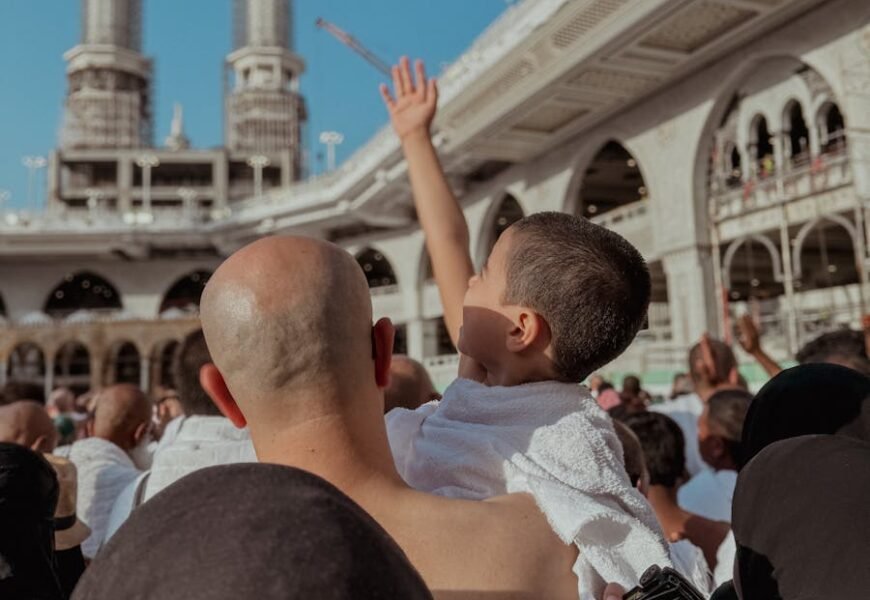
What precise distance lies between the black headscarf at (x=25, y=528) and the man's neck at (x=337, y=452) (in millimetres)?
1185

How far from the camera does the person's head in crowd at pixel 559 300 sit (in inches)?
57.1

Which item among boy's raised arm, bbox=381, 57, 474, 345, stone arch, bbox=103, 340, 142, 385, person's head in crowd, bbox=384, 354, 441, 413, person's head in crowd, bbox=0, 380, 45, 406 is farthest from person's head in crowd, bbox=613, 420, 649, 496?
stone arch, bbox=103, 340, 142, 385

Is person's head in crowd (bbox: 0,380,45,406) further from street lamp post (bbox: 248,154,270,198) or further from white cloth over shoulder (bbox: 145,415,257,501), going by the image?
street lamp post (bbox: 248,154,270,198)

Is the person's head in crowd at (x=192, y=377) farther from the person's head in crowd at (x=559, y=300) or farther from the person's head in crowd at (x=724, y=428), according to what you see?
the person's head in crowd at (x=724, y=428)

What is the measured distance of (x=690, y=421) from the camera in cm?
490

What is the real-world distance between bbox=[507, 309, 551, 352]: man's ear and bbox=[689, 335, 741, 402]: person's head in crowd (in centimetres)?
327

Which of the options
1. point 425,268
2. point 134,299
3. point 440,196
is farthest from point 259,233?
point 440,196

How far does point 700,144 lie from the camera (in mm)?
16953

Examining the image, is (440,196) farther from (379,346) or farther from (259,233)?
(259,233)

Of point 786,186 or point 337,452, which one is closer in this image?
point 337,452

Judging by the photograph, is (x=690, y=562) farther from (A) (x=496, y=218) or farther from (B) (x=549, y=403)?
(A) (x=496, y=218)

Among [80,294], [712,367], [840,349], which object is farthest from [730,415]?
[80,294]

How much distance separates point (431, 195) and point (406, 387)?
74 centimetres

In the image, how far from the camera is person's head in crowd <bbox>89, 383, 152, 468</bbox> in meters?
3.67
